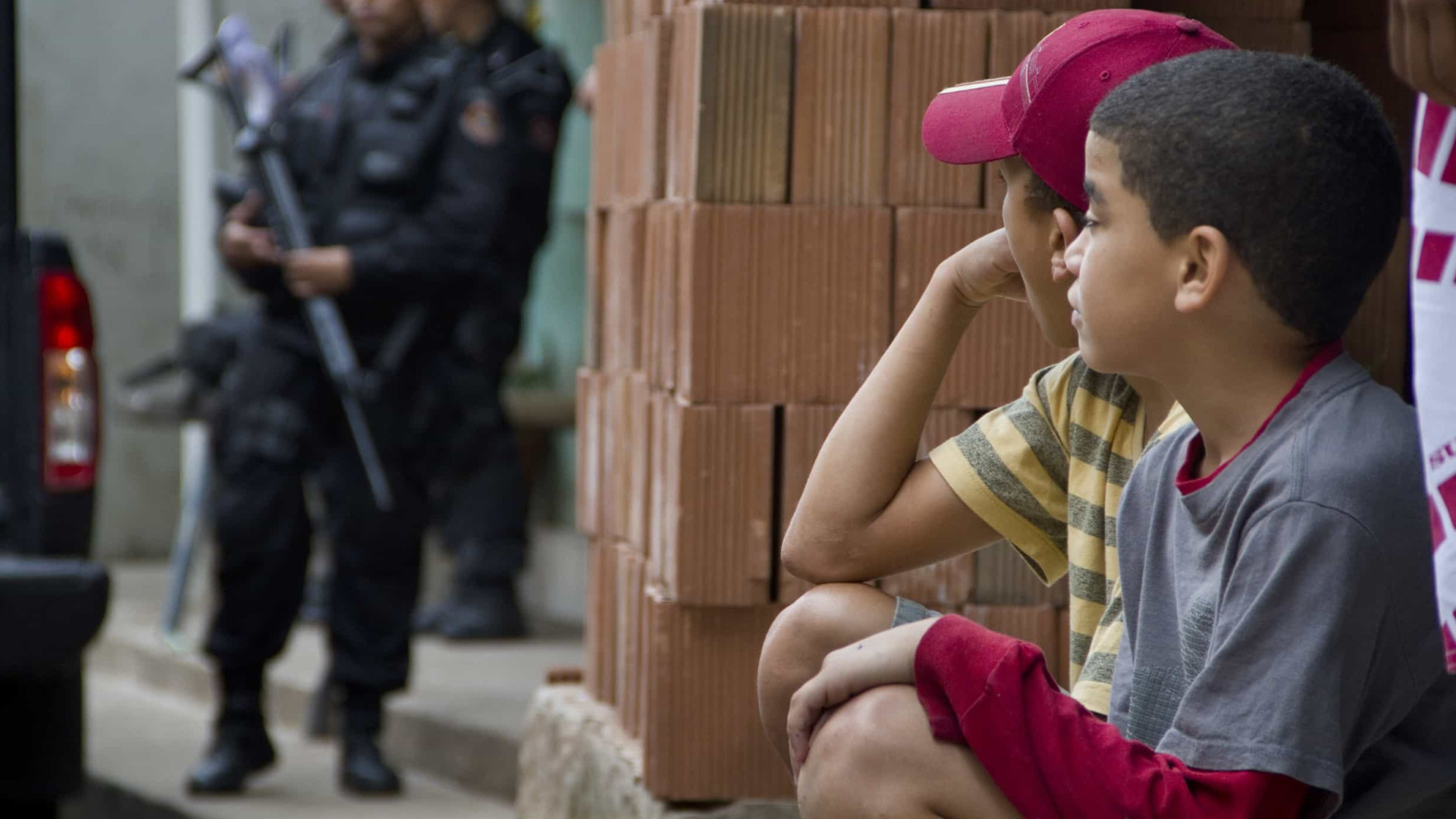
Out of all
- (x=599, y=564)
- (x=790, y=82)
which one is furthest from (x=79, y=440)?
(x=790, y=82)

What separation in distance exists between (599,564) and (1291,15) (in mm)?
1475

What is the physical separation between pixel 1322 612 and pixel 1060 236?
1.86 ft

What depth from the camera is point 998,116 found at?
196 cm

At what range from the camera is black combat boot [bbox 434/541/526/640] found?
5.80m

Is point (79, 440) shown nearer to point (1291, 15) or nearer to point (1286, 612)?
point (1291, 15)

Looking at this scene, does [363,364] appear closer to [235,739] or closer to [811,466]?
[235,739]

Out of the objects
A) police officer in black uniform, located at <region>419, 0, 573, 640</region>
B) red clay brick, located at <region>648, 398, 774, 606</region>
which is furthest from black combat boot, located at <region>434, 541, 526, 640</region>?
red clay brick, located at <region>648, 398, 774, 606</region>

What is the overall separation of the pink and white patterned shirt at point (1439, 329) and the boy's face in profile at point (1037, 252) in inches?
21.3

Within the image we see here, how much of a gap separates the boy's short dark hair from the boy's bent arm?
0.54 m

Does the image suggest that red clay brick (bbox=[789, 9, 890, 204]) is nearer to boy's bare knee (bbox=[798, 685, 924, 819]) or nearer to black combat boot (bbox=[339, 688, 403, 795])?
boy's bare knee (bbox=[798, 685, 924, 819])

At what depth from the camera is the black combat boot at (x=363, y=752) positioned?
4406 millimetres

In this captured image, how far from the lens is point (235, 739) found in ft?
14.5

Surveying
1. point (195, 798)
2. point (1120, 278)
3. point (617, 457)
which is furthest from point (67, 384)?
point (1120, 278)

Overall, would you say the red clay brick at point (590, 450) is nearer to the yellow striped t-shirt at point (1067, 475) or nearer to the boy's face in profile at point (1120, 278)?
the yellow striped t-shirt at point (1067, 475)
